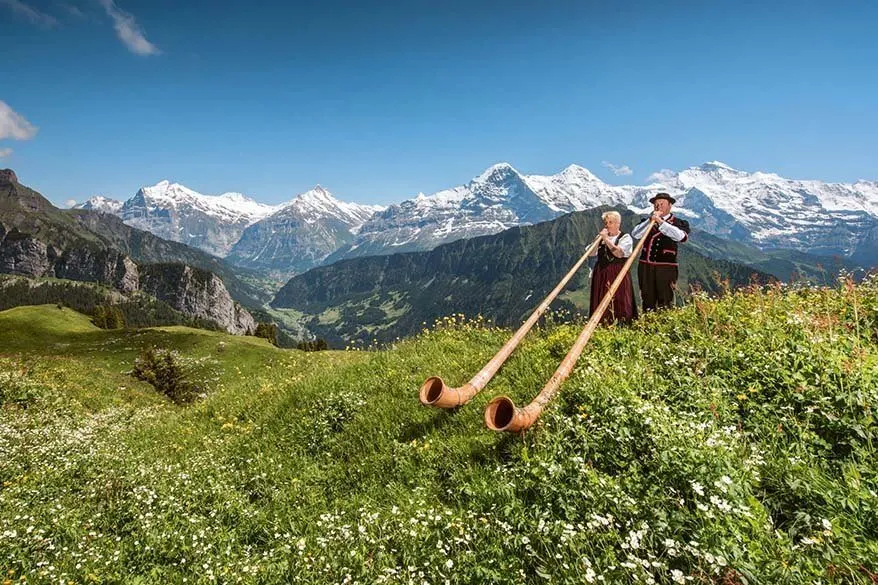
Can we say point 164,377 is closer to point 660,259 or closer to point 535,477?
point 660,259

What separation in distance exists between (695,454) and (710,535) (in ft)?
3.47

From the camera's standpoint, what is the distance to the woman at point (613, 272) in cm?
1158

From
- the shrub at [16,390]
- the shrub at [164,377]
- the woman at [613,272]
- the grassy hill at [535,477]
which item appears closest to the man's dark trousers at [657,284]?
the woman at [613,272]

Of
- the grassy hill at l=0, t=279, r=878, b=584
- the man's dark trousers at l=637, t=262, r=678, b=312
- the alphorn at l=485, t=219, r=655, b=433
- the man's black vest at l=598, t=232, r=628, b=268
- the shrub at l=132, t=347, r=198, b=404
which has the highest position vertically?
the man's black vest at l=598, t=232, r=628, b=268

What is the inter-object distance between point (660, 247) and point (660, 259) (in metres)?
0.33

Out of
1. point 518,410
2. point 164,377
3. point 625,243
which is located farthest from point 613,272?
point 164,377

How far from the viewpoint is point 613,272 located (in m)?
12.3

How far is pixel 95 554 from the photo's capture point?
5.87 meters

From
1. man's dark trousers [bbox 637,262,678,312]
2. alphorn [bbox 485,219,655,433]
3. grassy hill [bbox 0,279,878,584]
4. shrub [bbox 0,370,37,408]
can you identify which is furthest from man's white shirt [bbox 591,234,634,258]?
shrub [bbox 0,370,37,408]

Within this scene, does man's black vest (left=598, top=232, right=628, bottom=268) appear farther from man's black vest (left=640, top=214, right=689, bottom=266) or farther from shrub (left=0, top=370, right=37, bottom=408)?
shrub (left=0, top=370, right=37, bottom=408)

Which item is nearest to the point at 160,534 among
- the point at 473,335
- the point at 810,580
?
the point at 810,580

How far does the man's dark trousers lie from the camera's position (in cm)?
1205

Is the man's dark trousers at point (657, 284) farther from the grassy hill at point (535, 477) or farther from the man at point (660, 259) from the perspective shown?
the grassy hill at point (535, 477)

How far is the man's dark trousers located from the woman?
61 cm
